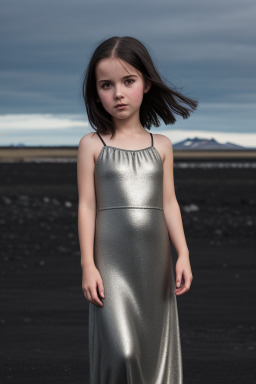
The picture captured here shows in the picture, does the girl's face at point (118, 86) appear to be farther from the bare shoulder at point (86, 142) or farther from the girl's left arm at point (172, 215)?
the girl's left arm at point (172, 215)

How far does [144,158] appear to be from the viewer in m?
5.01

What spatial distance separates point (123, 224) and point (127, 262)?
7.2 inches

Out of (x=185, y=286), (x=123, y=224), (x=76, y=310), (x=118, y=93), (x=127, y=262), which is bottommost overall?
(x=76, y=310)

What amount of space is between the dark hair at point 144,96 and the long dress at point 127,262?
13 cm

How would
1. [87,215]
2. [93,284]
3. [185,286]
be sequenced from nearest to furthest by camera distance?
[93,284] → [87,215] → [185,286]

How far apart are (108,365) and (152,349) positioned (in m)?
0.28

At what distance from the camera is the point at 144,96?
527 centimetres

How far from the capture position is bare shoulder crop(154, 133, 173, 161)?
510 cm

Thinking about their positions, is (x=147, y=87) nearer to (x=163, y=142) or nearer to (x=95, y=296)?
(x=163, y=142)

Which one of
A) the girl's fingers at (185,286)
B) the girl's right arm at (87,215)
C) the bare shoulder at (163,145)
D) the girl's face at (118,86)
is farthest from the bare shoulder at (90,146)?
the girl's fingers at (185,286)

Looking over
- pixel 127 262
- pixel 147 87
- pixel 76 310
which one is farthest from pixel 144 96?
pixel 76 310

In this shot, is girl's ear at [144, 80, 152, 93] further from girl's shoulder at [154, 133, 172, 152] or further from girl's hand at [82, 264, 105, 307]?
girl's hand at [82, 264, 105, 307]

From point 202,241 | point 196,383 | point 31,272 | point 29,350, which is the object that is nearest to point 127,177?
point 196,383

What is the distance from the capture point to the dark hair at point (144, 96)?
5.00m
